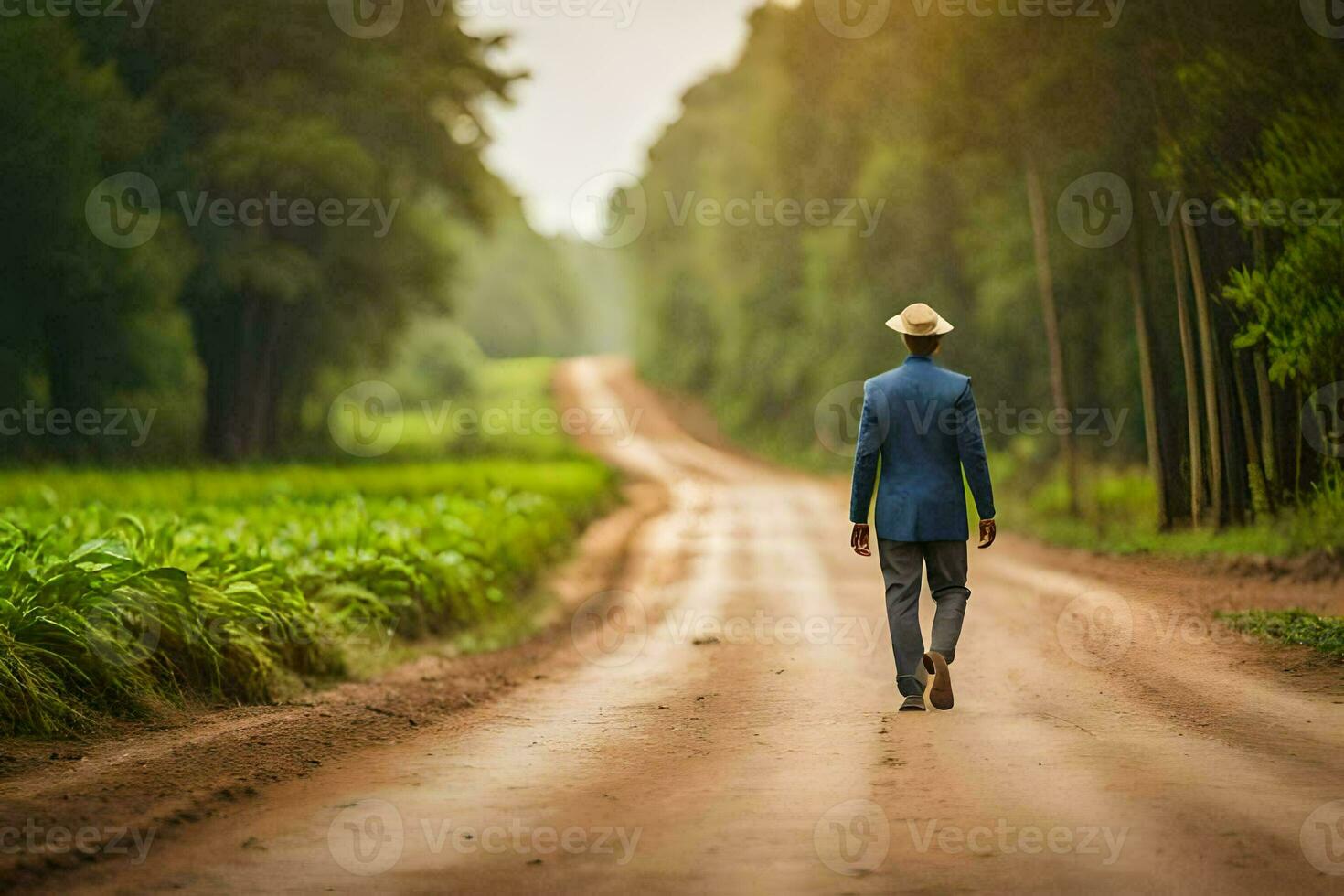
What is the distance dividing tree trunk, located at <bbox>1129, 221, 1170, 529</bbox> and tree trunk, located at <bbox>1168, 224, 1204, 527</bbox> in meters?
1.04

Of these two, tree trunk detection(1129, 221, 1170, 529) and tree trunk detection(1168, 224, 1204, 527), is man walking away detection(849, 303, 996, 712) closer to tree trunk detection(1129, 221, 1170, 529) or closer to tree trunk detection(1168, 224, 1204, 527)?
tree trunk detection(1168, 224, 1204, 527)

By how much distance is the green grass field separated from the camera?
7.07 m

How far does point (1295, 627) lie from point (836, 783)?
213 inches

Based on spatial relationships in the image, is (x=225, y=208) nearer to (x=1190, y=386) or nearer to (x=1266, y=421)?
(x=1190, y=386)

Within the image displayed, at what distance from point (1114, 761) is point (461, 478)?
17.0 metres

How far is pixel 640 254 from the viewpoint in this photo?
2793 inches

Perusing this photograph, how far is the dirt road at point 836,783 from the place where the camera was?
4.38m

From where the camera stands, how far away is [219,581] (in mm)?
8695

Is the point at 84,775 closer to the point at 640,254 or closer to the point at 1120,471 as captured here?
the point at 1120,471

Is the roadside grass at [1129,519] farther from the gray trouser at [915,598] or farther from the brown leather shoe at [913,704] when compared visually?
the brown leather shoe at [913,704]

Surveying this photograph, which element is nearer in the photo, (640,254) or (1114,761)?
(1114,761)

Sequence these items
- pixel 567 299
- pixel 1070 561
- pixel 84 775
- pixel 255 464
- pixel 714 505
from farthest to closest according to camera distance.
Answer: pixel 567 299 → pixel 714 505 → pixel 255 464 → pixel 1070 561 → pixel 84 775

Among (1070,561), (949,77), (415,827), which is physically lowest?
(1070,561)

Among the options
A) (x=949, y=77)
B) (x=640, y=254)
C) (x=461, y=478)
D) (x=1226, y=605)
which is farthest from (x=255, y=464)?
(x=640, y=254)
